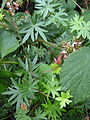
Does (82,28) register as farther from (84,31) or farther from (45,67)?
(45,67)

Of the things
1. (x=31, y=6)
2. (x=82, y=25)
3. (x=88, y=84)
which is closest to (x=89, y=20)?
(x=82, y=25)

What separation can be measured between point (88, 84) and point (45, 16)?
9.3 inches

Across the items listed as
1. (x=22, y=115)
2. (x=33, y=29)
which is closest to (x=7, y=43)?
(x=33, y=29)

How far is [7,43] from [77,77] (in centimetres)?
22

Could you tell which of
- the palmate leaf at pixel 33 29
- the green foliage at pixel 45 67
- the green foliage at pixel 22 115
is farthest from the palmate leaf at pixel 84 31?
the green foliage at pixel 22 115

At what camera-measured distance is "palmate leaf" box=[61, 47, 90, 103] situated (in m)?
0.77

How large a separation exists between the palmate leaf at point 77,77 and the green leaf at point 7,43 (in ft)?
0.51

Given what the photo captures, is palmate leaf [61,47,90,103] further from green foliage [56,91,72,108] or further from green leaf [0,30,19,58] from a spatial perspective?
green leaf [0,30,19,58]

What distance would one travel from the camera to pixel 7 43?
86 centimetres

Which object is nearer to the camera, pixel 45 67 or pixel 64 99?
pixel 64 99

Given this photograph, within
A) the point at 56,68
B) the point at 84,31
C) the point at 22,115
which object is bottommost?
the point at 22,115

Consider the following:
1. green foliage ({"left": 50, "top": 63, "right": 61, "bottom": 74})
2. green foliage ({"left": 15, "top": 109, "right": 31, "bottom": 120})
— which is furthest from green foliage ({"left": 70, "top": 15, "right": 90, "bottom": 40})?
green foliage ({"left": 15, "top": 109, "right": 31, "bottom": 120})

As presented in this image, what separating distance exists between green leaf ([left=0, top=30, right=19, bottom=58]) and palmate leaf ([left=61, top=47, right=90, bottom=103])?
0.51 ft

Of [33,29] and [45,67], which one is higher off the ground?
[33,29]
